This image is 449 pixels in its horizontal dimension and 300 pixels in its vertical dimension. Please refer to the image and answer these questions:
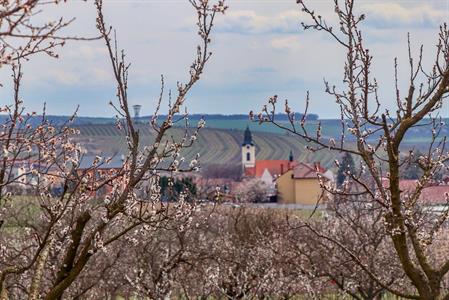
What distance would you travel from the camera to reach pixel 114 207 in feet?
19.4

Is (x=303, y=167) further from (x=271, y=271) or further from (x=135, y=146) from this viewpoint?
(x=135, y=146)

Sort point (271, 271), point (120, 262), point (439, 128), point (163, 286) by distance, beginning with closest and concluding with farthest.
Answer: point (439, 128) < point (163, 286) < point (271, 271) < point (120, 262)

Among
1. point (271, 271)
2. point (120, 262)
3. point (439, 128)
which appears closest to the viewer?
point (439, 128)

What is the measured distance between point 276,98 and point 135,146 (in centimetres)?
130

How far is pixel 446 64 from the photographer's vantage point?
570 cm

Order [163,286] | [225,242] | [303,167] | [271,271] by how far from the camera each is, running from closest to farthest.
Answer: [163,286] → [271,271] → [225,242] → [303,167]

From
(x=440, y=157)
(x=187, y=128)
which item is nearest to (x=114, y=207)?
(x=187, y=128)

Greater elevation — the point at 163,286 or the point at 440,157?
the point at 440,157

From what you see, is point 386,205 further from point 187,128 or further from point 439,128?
point 187,128

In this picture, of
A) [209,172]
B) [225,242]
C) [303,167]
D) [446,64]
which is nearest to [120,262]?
[225,242]

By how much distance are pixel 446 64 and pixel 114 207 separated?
2440 millimetres

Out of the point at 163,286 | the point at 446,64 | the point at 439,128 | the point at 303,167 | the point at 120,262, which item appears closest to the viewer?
the point at 446,64

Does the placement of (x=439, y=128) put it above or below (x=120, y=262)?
above

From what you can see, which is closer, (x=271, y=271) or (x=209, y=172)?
(x=271, y=271)
